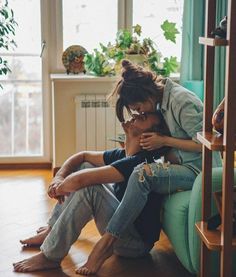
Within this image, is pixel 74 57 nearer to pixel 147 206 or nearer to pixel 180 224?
pixel 147 206

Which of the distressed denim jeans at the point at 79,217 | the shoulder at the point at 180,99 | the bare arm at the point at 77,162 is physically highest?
the shoulder at the point at 180,99

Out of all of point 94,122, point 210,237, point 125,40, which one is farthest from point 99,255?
point 125,40

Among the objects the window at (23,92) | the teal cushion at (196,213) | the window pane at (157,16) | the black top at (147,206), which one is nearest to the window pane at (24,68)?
the window at (23,92)

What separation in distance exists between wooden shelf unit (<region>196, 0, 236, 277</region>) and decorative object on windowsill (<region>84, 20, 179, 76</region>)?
1889 millimetres

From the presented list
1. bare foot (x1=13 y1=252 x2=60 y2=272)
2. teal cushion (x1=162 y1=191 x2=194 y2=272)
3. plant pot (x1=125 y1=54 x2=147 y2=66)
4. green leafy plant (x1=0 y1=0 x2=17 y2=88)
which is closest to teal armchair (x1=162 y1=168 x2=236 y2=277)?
teal cushion (x1=162 y1=191 x2=194 y2=272)

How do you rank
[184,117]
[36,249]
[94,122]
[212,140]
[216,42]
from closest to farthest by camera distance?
[216,42], [212,140], [184,117], [36,249], [94,122]

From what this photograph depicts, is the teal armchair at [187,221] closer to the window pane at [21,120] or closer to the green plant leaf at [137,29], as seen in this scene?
the green plant leaf at [137,29]

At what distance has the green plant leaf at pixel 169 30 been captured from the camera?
14.0 ft

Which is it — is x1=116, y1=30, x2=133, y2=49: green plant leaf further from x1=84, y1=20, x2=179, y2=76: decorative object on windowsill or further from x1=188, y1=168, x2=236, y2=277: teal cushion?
x1=188, y1=168, x2=236, y2=277: teal cushion

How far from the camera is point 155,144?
8.79 feet

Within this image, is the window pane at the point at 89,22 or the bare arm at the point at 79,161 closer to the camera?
the bare arm at the point at 79,161

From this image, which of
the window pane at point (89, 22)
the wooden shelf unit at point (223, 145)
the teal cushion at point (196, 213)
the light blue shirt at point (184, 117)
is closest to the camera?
the wooden shelf unit at point (223, 145)

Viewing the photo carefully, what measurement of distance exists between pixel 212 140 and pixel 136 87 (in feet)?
2.41

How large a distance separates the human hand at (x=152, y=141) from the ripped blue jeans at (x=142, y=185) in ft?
0.30
